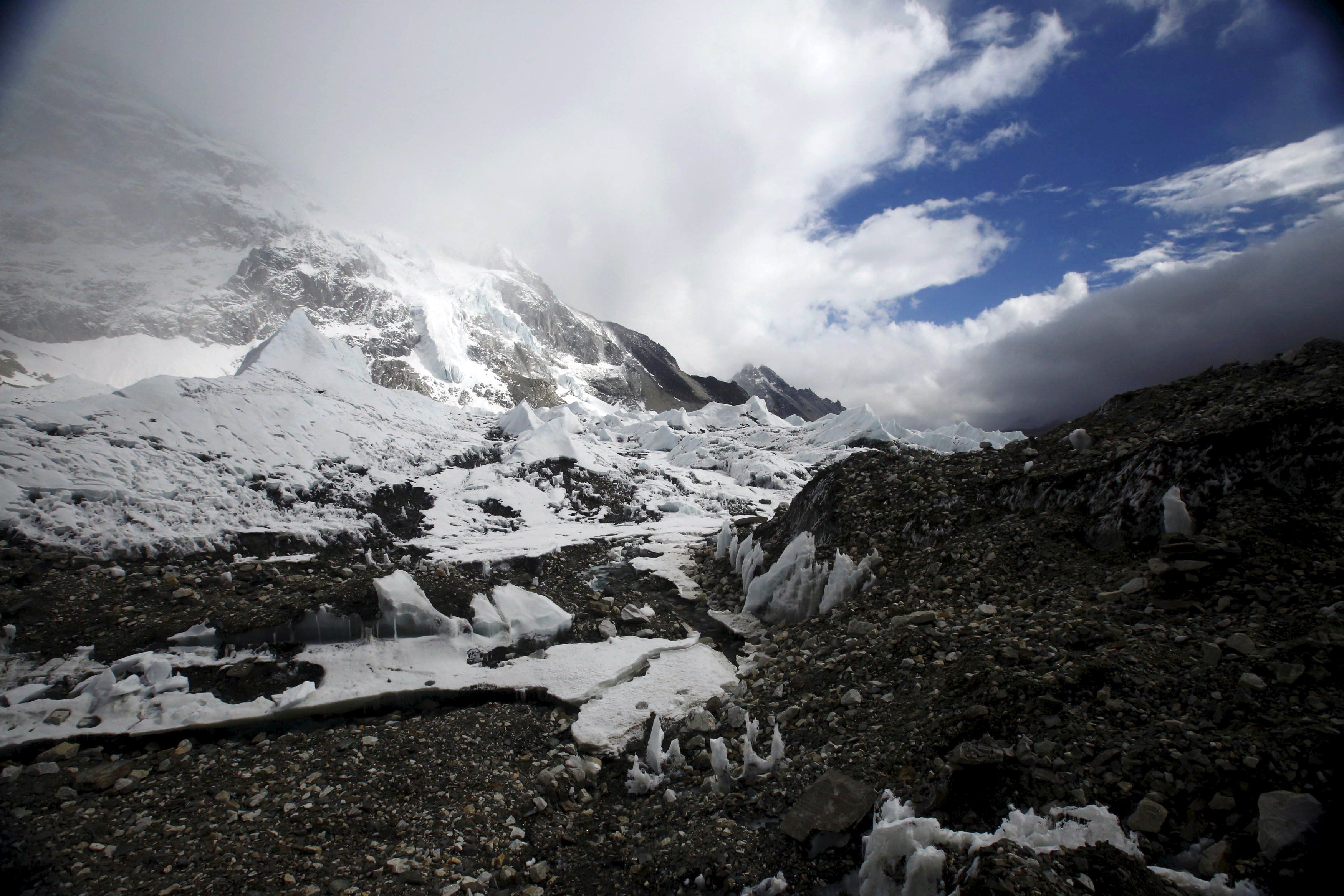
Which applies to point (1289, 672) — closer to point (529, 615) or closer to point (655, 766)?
point (655, 766)

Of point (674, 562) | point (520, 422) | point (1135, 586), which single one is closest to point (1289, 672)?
point (1135, 586)

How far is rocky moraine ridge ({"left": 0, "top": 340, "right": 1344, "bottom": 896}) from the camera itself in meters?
3.00

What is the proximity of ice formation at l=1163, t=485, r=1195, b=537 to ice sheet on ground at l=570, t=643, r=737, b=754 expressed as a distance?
211 inches

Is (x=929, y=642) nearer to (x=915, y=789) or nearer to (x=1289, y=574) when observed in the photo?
(x=915, y=789)

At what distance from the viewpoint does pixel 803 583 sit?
30.0 ft

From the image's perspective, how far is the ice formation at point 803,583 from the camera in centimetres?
843

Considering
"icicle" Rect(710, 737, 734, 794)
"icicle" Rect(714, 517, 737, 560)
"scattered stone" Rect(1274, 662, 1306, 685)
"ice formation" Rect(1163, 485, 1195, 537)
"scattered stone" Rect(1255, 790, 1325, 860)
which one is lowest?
"icicle" Rect(710, 737, 734, 794)

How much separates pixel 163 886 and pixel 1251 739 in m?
7.69

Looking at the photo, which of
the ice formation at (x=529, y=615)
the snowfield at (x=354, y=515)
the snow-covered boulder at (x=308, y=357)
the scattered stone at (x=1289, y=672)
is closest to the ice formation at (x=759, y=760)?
the snowfield at (x=354, y=515)

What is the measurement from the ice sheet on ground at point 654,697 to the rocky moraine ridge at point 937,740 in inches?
11.1

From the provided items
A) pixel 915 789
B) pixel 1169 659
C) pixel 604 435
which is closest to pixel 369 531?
pixel 915 789

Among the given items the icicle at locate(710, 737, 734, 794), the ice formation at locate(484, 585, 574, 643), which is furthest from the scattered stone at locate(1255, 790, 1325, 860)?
the ice formation at locate(484, 585, 574, 643)

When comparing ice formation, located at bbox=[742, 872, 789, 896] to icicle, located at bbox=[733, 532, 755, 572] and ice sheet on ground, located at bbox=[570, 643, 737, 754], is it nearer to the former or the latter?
ice sheet on ground, located at bbox=[570, 643, 737, 754]

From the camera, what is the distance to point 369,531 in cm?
1316
